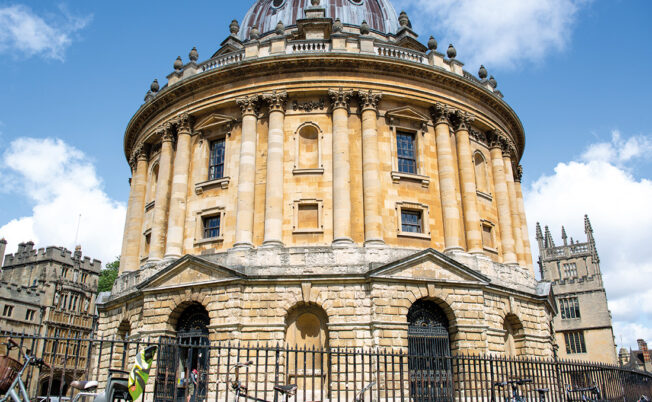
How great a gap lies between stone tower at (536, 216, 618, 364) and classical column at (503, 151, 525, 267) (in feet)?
115

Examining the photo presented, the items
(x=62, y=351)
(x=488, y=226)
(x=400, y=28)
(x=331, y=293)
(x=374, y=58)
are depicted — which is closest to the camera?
(x=331, y=293)

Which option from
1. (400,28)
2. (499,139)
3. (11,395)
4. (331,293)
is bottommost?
(11,395)

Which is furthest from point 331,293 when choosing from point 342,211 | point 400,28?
point 400,28

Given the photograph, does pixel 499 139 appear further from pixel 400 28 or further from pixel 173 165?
pixel 173 165

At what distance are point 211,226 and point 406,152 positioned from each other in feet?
33.8

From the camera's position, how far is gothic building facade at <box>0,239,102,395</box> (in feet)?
166

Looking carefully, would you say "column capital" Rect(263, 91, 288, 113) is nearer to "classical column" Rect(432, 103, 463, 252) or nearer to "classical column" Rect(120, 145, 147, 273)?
"classical column" Rect(432, 103, 463, 252)

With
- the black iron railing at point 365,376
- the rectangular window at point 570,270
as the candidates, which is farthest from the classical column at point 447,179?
the rectangular window at point 570,270

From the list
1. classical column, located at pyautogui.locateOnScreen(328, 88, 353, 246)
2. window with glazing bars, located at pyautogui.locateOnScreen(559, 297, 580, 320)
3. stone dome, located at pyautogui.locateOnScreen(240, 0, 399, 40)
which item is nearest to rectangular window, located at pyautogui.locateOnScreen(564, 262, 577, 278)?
A: window with glazing bars, located at pyautogui.locateOnScreen(559, 297, 580, 320)

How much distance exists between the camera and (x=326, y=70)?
1030 inches

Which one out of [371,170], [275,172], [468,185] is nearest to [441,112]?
[468,185]

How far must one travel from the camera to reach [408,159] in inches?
1056

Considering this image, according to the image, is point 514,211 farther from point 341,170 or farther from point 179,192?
point 179,192

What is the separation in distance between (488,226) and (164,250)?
661 inches
